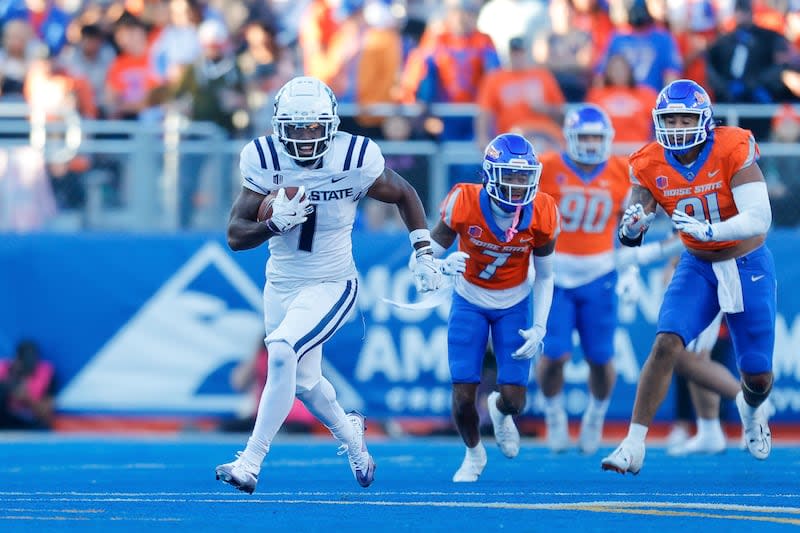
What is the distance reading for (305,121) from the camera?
7.32m

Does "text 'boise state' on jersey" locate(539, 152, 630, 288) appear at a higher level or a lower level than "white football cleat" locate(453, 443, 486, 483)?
higher

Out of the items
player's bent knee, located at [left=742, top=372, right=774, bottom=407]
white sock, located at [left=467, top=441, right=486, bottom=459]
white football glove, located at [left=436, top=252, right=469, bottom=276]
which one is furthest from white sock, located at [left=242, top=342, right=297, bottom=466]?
player's bent knee, located at [left=742, top=372, right=774, bottom=407]

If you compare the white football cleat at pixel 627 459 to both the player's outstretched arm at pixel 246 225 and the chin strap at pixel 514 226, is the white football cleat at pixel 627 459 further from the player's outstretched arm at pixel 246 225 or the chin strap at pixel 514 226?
the player's outstretched arm at pixel 246 225

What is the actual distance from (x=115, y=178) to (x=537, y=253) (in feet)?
17.2

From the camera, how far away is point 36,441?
1199 cm

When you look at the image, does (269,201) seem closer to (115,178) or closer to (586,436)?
(586,436)

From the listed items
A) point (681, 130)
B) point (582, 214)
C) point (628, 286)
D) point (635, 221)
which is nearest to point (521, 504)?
point (635, 221)

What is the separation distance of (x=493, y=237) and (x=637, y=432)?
51.5 inches

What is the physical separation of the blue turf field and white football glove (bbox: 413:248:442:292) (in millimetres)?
986

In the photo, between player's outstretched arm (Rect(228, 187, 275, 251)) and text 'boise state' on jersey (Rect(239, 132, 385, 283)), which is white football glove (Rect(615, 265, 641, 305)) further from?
player's outstretched arm (Rect(228, 187, 275, 251))

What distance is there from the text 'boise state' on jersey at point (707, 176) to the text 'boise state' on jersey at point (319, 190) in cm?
146

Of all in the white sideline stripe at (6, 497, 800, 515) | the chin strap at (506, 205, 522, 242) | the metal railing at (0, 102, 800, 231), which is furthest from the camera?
the metal railing at (0, 102, 800, 231)

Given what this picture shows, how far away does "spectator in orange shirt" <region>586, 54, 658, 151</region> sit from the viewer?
1241 centimetres

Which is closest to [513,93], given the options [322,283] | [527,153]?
[527,153]
